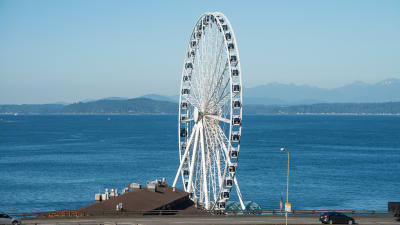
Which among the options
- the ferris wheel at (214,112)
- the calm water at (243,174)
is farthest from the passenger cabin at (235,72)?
the calm water at (243,174)

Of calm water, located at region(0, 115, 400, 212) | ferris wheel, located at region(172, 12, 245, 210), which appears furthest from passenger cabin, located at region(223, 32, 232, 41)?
calm water, located at region(0, 115, 400, 212)

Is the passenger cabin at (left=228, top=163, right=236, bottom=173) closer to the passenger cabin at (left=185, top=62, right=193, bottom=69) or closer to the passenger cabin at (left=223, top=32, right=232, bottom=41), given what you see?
the passenger cabin at (left=223, top=32, right=232, bottom=41)

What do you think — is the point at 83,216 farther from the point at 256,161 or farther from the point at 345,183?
the point at 256,161

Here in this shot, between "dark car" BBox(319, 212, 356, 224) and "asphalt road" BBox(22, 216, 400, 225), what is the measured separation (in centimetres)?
132

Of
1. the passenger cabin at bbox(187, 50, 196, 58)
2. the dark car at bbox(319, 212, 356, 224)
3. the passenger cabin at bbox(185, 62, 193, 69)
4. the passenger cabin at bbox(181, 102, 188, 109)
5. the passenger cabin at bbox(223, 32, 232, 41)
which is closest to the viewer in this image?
the dark car at bbox(319, 212, 356, 224)

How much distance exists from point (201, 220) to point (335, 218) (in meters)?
11.0

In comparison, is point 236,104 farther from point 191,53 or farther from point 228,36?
point 191,53

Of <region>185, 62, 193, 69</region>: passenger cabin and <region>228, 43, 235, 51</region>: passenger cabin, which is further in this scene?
<region>185, 62, 193, 69</region>: passenger cabin

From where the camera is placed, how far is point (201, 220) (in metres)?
51.1

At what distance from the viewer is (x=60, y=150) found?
18562cm

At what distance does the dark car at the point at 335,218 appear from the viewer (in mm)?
49469

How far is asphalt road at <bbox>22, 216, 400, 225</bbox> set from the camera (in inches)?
1897

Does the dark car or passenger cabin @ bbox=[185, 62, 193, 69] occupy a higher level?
passenger cabin @ bbox=[185, 62, 193, 69]

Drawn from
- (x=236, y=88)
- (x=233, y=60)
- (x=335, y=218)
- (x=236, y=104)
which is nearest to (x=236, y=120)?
(x=236, y=104)
